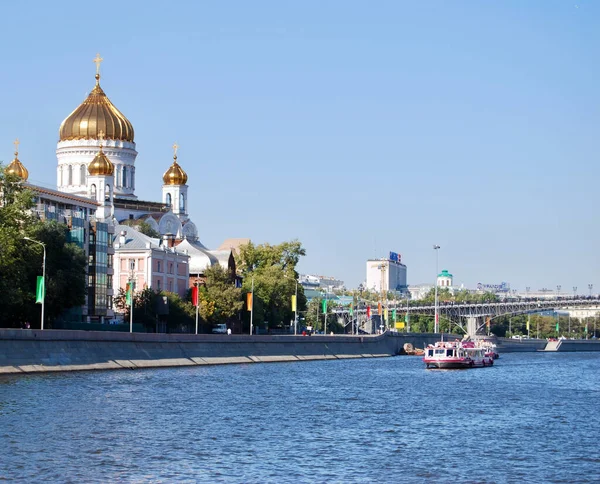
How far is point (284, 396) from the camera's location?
222 feet

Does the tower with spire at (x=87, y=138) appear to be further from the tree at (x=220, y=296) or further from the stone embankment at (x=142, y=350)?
the stone embankment at (x=142, y=350)

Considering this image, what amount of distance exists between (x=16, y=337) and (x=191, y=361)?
24790 mm

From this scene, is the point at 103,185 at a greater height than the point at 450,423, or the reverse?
the point at 103,185

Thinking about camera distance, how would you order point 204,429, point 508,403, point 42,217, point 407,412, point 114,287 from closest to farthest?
point 204,429 → point 407,412 → point 508,403 → point 42,217 → point 114,287

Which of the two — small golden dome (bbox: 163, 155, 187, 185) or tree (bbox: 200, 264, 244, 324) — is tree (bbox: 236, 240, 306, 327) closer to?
tree (bbox: 200, 264, 244, 324)

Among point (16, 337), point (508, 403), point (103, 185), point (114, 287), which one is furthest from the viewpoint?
point (103, 185)

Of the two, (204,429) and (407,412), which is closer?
(204,429)

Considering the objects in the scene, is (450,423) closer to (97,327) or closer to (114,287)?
(97,327)

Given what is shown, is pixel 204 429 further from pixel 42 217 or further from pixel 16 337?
pixel 42 217

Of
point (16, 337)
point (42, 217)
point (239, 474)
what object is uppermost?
point (42, 217)

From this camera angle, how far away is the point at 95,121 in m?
159

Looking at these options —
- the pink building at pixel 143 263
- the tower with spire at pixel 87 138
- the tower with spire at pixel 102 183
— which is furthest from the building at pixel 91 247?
the tower with spire at pixel 87 138

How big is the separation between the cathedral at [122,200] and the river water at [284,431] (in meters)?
56.1

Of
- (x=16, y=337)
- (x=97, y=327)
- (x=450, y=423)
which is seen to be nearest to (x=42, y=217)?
(x=97, y=327)
